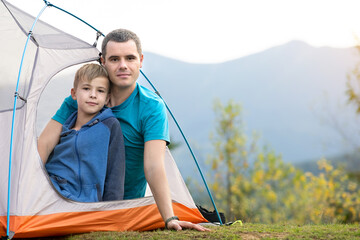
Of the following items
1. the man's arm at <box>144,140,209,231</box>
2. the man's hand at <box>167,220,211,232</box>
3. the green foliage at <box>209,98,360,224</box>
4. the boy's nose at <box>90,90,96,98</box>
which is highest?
the boy's nose at <box>90,90,96,98</box>

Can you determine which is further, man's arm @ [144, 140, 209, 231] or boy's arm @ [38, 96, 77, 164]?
boy's arm @ [38, 96, 77, 164]

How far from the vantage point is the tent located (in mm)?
2820

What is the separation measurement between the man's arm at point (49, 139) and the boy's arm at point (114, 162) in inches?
16.6

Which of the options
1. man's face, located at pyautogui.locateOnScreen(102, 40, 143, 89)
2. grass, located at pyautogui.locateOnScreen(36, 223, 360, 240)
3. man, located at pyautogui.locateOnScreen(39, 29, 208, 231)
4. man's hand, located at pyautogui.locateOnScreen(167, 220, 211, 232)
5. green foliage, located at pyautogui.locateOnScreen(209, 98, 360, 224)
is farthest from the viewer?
green foliage, located at pyautogui.locateOnScreen(209, 98, 360, 224)

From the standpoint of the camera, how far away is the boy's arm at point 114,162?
10.2 feet

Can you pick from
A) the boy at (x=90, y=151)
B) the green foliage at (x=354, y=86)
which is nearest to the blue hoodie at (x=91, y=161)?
the boy at (x=90, y=151)

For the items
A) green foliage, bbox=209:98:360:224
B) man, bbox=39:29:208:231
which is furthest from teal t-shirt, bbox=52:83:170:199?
green foliage, bbox=209:98:360:224

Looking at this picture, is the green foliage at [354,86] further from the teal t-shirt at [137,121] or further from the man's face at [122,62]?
the man's face at [122,62]

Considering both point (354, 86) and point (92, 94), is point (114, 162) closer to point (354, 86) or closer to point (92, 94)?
point (92, 94)

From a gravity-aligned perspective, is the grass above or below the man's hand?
below

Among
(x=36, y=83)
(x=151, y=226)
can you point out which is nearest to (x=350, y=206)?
(x=151, y=226)

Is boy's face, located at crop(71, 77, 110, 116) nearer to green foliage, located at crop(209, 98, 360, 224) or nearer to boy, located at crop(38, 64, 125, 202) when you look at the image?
boy, located at crop(38, 64, 125, 202)

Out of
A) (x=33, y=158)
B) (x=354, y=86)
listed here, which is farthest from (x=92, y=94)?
(x=354, y=86)

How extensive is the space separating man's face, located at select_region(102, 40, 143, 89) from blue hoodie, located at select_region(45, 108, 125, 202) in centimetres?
26
